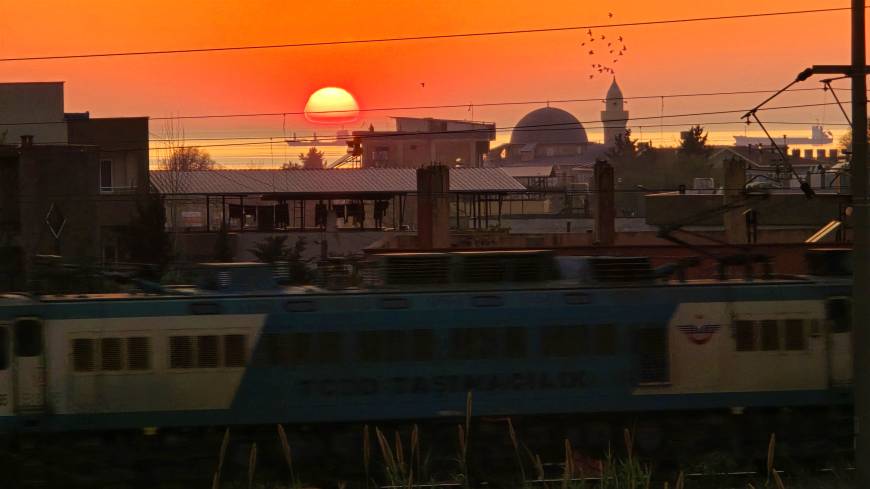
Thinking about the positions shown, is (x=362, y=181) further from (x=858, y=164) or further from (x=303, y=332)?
(x=858, y=164)

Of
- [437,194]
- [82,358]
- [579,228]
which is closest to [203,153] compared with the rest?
[579,228]

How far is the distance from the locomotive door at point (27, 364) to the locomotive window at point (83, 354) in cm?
52

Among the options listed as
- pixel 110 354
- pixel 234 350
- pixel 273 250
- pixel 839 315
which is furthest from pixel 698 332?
pixel 273 250

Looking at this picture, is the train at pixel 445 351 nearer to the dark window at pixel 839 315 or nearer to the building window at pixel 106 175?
the dark window at pixel 839 315

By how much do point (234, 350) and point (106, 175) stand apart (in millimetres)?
40274

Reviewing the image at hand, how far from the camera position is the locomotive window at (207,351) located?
1730 centimetres

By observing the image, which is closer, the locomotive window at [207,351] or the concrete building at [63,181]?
the locomotive window at [207,351]

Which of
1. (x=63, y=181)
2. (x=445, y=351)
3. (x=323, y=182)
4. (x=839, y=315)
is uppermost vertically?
(x=323, y=182)

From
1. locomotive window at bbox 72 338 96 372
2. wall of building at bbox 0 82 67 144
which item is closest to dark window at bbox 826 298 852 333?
locomotive window at bbox 72 338 96 372

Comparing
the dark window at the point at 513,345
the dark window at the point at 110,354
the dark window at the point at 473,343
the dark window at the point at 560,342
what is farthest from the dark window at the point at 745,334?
the dark window at the point at 110,354

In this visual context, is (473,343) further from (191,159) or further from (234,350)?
(191,159)

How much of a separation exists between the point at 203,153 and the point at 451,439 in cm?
12566

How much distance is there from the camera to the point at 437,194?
45.9 m

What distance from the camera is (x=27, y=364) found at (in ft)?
55.9
